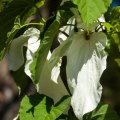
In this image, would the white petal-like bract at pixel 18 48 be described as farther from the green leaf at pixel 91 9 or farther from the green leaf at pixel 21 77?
the green leaf at pixel 91 9

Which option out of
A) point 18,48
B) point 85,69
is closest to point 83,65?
point 85,69

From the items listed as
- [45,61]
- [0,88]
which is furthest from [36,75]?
[0,88]

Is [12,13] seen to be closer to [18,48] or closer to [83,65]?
[18,48]

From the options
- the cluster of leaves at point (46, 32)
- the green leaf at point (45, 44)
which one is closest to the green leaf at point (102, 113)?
the cluster of leaves at point (46, 32)

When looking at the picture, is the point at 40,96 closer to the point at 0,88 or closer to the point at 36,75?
the point at 36,75

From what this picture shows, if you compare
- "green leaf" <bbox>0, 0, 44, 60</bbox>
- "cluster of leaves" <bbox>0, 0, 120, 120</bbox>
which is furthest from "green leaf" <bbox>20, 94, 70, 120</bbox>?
"green leaf" <bbox>0, 0, 44, 60</bbox>

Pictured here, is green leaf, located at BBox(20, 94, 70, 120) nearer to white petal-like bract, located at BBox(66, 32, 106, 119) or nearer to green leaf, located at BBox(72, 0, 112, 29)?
white petal-like bract, located at BBox(66, 32, 106, 119)
